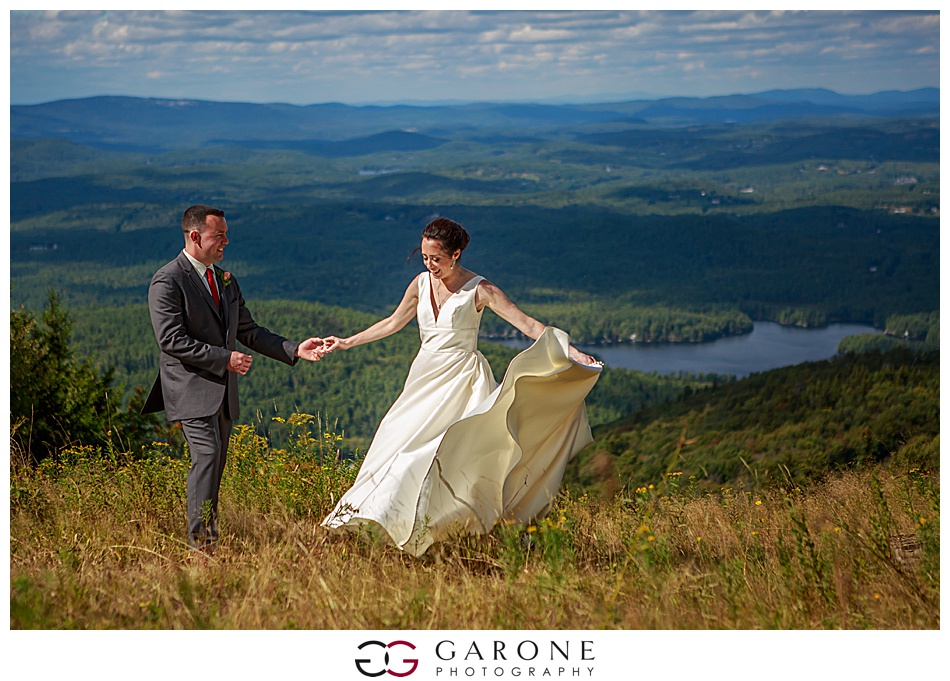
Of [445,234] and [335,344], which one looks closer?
[445,234]

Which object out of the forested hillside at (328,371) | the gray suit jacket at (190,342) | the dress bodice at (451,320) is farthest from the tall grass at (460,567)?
the forested hillside at (328,371)

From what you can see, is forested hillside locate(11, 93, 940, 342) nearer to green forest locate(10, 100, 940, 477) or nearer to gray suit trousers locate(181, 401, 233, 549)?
green forest locate(10, 100, 940, 477)

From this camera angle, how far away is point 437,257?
4.62 metres

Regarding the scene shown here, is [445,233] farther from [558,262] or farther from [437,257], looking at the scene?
[558,262]

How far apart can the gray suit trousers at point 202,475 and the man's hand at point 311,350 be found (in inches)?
27.9

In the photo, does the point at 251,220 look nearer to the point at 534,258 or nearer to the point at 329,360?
the point at 534,258

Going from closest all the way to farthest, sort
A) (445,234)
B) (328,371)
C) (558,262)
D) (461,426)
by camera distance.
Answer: (461,426) < (445,234) < (328,371) < (558,262)

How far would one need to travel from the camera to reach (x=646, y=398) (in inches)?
3174

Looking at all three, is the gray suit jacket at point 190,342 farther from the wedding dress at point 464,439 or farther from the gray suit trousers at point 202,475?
the wedding dress at point 464,439

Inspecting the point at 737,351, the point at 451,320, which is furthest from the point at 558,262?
the point at 451,320

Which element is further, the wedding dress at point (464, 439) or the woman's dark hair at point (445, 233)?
the woman's dark hair at point (445, 233)

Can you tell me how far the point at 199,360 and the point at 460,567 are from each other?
1.50m

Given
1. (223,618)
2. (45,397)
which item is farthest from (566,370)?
(45,397)

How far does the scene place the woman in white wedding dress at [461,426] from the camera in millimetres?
4383
